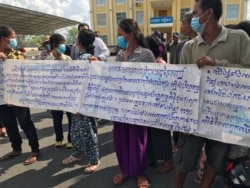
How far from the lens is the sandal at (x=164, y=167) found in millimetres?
3489

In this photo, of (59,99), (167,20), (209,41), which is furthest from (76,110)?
(167,20)

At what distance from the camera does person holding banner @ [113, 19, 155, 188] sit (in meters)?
3.02

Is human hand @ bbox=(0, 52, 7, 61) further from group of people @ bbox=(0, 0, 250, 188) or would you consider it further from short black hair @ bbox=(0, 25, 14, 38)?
short black hair @ bbox=(0, 25, 14, 38)

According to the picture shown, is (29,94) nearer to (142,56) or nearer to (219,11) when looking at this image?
(142,56)

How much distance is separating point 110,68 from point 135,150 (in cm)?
95

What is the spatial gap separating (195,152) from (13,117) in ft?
8.87

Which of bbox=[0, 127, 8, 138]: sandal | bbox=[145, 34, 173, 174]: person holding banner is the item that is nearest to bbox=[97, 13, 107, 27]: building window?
bbox=[0, 127, 8, 138]: sandal

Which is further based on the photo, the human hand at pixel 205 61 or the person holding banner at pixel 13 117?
the person holding banner at pixel 13 117

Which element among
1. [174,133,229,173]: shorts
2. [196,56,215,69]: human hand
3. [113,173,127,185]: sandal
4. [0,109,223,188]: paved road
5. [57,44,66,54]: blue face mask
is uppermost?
[57,44,66,54]: blue face mask

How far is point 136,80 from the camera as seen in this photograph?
2867 mm

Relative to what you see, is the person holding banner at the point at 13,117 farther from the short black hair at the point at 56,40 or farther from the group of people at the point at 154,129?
the short black hair at the point at 56,40

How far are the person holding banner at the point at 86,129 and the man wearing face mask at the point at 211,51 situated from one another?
1323 millimetres

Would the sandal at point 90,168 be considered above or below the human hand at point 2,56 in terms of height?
below

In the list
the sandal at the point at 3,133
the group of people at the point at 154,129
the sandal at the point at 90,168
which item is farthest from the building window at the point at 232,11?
the sandal at the point at 90,168
